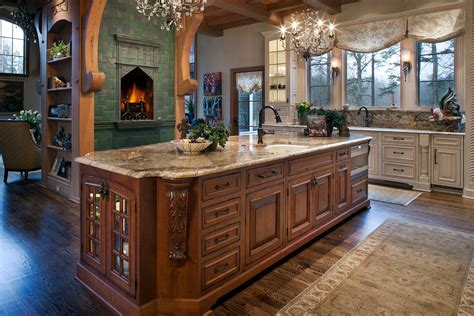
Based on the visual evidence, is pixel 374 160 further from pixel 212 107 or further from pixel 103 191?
pixel 103 191

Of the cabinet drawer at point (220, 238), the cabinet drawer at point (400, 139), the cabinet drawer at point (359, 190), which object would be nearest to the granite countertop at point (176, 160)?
the cabinet drawer at point (220, 238)

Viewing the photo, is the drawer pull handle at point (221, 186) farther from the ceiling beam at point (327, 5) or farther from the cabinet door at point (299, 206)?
the ceiling beam at point (327, 5)

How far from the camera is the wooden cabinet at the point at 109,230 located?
2176mm

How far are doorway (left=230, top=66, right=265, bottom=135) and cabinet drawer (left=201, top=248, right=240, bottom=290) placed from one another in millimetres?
6142

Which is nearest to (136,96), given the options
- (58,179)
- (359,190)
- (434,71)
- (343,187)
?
(58,179)


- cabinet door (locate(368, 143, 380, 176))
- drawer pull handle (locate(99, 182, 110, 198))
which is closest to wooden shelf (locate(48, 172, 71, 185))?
drawer pull handle (locate(99, 182, 110, 198))

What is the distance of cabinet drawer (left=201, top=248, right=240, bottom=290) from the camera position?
2246mm

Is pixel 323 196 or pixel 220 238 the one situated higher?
pixel 323 196

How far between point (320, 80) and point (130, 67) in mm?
3867

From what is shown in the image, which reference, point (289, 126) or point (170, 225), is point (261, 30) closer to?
point (289, 126)

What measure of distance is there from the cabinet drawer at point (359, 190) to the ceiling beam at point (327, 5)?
10.8 feet

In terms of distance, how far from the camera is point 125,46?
5.18m

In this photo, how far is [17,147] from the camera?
6.16 meters

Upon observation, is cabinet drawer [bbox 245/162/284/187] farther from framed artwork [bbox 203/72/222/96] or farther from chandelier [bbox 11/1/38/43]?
framed artwork [bbox 203/72/222/96]
